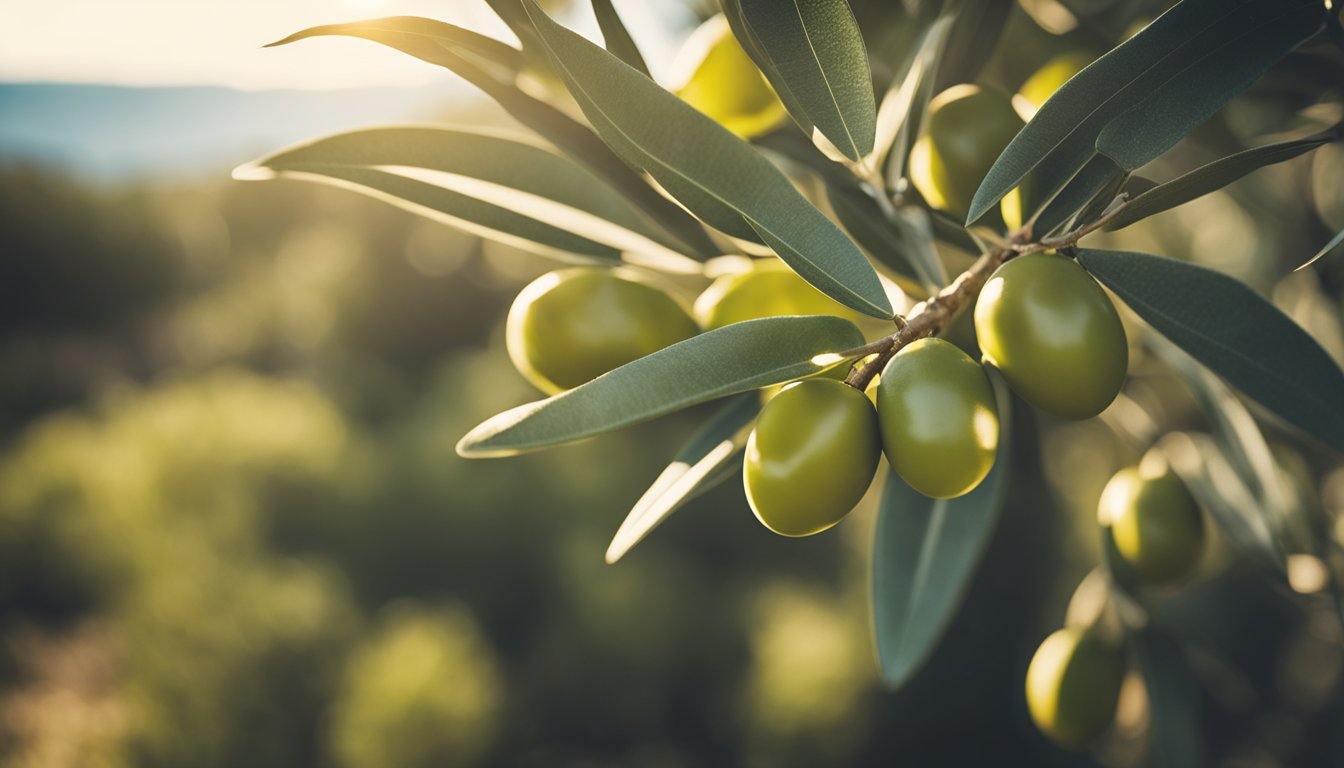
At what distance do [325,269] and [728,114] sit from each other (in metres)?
3.60

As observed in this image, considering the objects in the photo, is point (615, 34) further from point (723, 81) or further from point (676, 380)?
point (676, 380)

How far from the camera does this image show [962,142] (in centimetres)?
33

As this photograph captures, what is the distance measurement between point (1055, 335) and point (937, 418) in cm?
5

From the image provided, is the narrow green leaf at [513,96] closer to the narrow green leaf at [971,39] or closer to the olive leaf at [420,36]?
the olive leaf at [420,36]

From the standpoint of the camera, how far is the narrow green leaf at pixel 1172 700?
19.5 inches

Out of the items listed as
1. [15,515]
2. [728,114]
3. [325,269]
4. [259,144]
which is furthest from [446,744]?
[259,144]

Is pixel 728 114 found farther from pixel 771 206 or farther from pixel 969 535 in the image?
pixel 969 535

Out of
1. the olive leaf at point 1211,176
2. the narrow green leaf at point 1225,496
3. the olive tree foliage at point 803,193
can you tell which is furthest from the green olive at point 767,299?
the narrow green leaf at point 1225,496

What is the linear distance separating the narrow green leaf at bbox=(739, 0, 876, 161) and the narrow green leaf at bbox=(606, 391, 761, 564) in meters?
0.13

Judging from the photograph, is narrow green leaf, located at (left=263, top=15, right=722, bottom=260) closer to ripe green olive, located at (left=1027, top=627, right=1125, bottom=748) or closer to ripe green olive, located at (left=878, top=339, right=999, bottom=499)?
ripe green olive, located at (left=878, top=339, right=999, bottom=499)

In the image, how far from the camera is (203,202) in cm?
575

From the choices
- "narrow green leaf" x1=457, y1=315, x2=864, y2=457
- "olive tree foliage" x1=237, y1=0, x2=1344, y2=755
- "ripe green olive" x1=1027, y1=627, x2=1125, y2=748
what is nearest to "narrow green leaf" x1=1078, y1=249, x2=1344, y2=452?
"olive tree foliage" x1=237, y1=0, x2=1344, y2=755

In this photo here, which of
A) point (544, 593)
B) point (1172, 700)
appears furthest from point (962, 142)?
point (544, 593)

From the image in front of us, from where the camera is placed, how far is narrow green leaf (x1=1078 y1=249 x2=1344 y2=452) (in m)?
0.28
